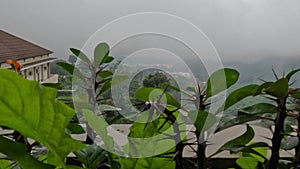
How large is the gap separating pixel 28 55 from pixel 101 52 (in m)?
0.52

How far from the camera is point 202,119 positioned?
1.05ft

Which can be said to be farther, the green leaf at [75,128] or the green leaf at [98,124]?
the green leaf at [75,128]

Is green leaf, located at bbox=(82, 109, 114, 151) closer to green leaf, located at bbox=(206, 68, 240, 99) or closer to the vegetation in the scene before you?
the vegetation

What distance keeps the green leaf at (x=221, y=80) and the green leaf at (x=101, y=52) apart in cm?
15

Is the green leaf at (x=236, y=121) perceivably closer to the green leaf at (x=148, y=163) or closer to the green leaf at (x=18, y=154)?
the green leaf at (x=148, y=163)

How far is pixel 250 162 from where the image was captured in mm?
426

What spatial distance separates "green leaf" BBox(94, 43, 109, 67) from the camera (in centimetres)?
44

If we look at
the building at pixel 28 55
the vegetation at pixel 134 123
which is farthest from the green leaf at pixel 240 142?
the building at pixel 28 55

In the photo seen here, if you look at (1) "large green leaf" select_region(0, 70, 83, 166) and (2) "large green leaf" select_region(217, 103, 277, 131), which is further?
(2) "large green leaf" select_region(217, 103, 277, 131)

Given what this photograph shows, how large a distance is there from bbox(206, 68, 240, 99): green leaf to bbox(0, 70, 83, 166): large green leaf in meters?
0.16

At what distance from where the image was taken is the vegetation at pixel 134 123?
0.23 m

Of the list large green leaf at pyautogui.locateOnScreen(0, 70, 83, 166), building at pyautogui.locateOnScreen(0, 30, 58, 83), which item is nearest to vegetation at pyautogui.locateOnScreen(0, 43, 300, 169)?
large green leaf at pyautogui.locateOnScreen(0, 70, 83, 166)

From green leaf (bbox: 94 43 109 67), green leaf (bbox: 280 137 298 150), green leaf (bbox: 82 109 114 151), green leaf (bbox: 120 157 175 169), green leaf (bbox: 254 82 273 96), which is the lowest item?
green leaf (bbox: 120 157 175 169)

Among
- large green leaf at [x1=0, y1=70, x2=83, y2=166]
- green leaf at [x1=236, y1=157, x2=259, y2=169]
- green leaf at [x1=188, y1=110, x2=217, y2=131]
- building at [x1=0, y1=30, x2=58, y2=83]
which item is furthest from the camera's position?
building at [x1=0, y1=30, x2=58, y2=83]
